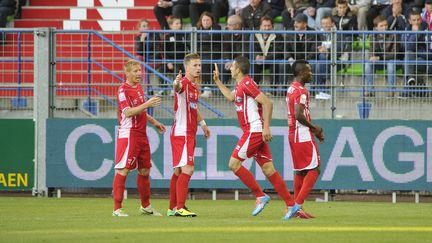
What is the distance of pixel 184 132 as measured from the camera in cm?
1506

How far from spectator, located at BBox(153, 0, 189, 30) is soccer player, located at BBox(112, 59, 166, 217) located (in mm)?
9381

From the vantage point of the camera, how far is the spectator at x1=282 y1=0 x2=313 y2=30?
23156 millimetres

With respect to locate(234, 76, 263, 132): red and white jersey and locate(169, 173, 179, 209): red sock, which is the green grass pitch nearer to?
locate(169, 173, 179, 209): red sock

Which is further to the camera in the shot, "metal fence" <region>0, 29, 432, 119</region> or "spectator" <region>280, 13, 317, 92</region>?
"spectator" <region>280, 13, 317, 92</region>

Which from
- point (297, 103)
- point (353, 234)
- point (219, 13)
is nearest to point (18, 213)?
point (297, 103)

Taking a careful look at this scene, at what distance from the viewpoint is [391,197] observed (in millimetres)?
20203

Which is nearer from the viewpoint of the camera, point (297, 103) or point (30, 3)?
point (297, 103)

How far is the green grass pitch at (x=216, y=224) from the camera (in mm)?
11938

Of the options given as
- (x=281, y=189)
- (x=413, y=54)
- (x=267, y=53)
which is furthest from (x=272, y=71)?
(x=281, y=189)

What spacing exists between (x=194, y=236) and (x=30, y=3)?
53.4 feet

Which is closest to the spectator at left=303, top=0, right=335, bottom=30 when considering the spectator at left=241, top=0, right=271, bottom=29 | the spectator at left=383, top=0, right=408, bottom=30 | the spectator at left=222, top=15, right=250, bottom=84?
the spectator at left=241, top=0, right=271, bottom=29

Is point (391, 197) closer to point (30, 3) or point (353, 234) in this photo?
point (353, 234)

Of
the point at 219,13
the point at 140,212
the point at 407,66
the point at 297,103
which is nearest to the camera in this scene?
the point at 297,103

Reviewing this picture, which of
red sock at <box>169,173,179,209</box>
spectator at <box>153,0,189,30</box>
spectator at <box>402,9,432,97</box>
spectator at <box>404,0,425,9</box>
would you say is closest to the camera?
red sock at <box>169,173,179,209</box>
